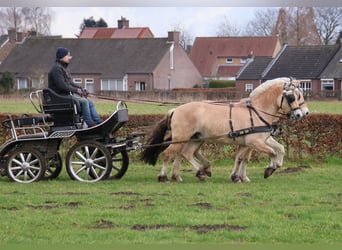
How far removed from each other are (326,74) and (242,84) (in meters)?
8.62

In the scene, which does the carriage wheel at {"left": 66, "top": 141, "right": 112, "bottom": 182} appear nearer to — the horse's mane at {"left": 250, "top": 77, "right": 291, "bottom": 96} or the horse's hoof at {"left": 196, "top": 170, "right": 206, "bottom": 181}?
the horse's hoof at {"left": 196, "top": 170, "right": 206, "bottom": 181}

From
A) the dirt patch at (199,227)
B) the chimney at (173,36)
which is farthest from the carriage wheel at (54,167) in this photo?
the chimney at (173,36)

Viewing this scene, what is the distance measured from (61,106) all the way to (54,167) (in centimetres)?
128

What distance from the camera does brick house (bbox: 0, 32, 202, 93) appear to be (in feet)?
238

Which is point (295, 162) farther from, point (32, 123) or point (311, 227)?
point (311, 227)

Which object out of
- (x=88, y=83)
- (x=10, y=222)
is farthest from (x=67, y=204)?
(x=88, y=83)

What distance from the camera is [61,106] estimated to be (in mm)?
11898

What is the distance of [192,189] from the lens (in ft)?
36.2

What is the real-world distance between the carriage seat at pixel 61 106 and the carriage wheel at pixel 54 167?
706 millimetres

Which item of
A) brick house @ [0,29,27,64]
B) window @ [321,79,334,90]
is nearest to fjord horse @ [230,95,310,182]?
window @ [321,79,334,90]

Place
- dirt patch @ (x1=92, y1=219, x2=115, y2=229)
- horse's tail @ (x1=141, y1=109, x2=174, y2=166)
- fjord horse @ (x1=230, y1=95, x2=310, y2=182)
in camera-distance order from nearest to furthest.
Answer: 1. dirt patch @ (x1=92, y1=219, x2=115, y2=229)
2. fjord horse @ (x1=230, y1=95, x2=310, y2=182)
3. horse's tail @ (x1=141, y1=109, x2=174, y2=166)

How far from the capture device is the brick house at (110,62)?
7262cm

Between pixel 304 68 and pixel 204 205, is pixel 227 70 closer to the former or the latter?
pixel 304 68

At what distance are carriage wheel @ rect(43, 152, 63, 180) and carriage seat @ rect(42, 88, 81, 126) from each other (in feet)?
2.32
